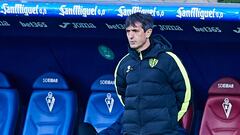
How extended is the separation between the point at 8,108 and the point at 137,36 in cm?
232

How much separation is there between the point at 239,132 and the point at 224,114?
0.21 metres

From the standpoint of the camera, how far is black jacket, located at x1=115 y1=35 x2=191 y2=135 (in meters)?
5.58

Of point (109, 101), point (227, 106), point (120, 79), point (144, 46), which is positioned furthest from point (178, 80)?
point (109, 101)

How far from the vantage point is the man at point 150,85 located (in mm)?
5574

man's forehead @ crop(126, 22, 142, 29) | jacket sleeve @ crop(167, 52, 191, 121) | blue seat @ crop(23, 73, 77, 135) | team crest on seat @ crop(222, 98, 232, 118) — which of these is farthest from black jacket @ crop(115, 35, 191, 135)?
blue seat @ crop(23, 73, 77, 135)

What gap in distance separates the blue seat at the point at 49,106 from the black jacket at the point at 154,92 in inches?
65.2

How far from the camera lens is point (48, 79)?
7402 millimetres

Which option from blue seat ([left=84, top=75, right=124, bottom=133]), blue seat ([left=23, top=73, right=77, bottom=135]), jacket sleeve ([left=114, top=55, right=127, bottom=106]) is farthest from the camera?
blue seat ([left=23, top=73, right=77, bottom=135])

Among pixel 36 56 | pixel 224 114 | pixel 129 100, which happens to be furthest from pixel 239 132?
pixel 36 56

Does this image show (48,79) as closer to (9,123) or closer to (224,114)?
(9,123)

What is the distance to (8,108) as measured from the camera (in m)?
7.47

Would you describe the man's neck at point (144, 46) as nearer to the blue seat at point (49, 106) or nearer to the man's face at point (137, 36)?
the man's face at point (137, 36)

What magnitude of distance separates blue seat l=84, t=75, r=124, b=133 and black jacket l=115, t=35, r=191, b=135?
1432 mm

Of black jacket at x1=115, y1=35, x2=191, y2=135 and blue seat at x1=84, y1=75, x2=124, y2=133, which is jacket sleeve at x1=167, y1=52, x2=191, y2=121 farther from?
blue seat at x1=84, y1=75, x2=124, y2=133
